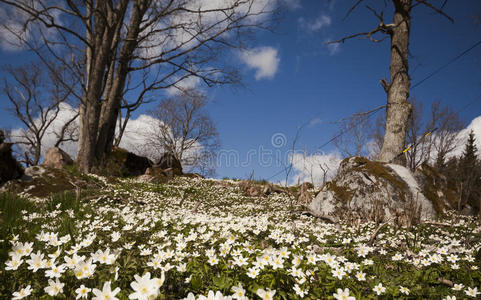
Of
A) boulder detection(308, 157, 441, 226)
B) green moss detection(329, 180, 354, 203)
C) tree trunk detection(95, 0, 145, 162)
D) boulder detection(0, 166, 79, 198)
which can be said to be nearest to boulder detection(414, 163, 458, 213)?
boulder detection(308, 157, 441, 226)

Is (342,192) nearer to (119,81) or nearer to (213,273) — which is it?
(213,273)

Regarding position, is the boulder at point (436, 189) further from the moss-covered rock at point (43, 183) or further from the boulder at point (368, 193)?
the moss-covered rock at point (43, 183)

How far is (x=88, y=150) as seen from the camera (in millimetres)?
11203

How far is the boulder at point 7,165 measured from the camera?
21.6 ft

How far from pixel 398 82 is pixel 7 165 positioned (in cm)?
1194

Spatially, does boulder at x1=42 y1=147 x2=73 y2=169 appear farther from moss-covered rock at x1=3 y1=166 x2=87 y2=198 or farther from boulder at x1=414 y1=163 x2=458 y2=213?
boulder at x1=414 y1=163 x2=458 y2=213

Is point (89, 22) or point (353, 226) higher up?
point (89, 22)

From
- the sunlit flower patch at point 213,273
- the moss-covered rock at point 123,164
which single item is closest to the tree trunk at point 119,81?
the moss-covered rock at point 123,164

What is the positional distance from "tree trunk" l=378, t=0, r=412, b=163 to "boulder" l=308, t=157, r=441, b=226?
1.31m

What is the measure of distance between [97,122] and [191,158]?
19.8 meters

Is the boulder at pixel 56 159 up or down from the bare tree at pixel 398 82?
down

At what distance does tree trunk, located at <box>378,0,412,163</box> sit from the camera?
7.78 metres

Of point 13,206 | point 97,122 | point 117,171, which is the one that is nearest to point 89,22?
point 97,122

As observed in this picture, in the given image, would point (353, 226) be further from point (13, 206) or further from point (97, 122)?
point (97, 122)
